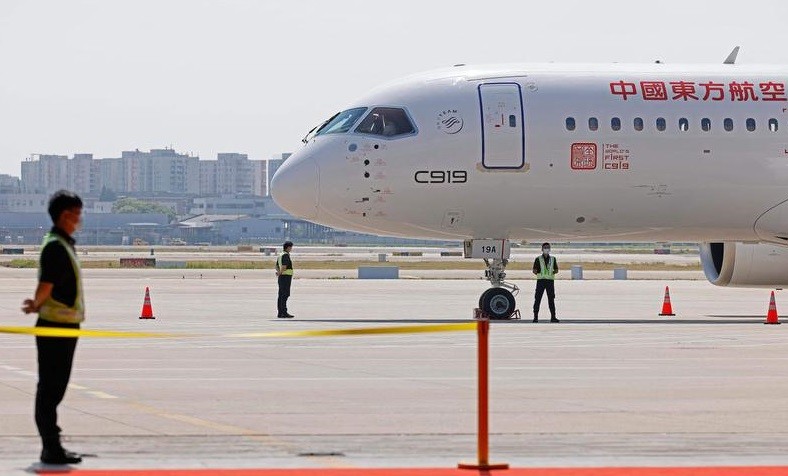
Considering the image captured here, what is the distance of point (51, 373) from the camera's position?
1212 centimetres

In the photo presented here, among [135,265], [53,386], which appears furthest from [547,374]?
[135,265]

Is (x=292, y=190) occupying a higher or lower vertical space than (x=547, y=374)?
higher

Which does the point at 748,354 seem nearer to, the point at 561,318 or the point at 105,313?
the point at 561,318

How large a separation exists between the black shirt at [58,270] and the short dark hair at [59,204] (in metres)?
0.16

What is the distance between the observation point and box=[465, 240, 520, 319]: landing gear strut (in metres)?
31.9

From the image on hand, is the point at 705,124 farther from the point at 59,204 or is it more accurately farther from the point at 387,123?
the point at 59,204

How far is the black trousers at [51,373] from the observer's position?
1195 centimetres

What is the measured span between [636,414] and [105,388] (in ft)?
19.9

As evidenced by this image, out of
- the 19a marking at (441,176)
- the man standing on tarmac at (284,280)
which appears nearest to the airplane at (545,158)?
the 19a marking at (441,176)

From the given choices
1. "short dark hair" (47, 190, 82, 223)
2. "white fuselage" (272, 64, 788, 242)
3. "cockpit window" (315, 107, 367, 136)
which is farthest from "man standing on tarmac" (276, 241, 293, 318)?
"short dark hair" (47, 190, 82, 223)

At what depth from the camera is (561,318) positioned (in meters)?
34.5

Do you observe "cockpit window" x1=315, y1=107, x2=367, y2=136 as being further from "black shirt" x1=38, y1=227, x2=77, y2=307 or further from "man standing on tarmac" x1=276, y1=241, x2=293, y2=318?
"black shirt" x1=38, y1=227, x2=77, y2=307

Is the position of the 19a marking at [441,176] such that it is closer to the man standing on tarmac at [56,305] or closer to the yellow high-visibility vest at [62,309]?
the man standing on tarmac at [56,305]

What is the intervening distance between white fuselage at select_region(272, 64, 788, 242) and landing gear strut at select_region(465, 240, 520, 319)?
10.6 inches
